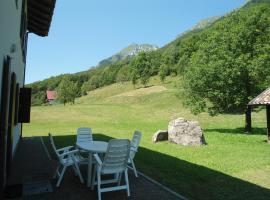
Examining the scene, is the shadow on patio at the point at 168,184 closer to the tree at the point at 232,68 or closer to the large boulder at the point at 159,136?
the large boulder at the point at 159,136

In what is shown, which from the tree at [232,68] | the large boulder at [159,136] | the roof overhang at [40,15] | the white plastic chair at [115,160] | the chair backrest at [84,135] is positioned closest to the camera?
the white plastic chair at [115,160]

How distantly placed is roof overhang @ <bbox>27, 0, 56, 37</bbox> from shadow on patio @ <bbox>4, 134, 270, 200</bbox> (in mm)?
5515

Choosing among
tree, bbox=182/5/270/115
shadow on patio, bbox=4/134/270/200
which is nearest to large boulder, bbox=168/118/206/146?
shadow on patio, bbox=4/134/270/200

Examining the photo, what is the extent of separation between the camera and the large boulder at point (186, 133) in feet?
46.7

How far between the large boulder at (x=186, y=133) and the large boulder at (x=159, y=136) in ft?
1.53

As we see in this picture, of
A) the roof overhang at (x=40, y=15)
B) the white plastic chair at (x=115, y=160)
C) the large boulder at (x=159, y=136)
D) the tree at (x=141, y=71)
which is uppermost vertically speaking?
the tree at (x=141, y=71)

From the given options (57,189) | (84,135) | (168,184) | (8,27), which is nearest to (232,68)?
(84,135)

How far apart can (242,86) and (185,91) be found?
4.29m

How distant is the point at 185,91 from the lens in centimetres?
2241

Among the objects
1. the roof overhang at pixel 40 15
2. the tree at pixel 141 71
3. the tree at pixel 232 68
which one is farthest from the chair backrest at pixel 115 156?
the tree at pixel 141 71

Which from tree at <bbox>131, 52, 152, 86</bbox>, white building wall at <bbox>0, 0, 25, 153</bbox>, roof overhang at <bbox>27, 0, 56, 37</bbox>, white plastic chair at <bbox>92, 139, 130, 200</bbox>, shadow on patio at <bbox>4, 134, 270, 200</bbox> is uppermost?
tree at <bbox>131, 52, 152, 86</bbox>

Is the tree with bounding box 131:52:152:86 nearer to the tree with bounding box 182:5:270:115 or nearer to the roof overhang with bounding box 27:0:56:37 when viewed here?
the tree with bounding box 182:5:270:115

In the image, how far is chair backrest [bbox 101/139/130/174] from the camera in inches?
234

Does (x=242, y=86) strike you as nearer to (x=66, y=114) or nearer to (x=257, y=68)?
(x=257, y=68)
